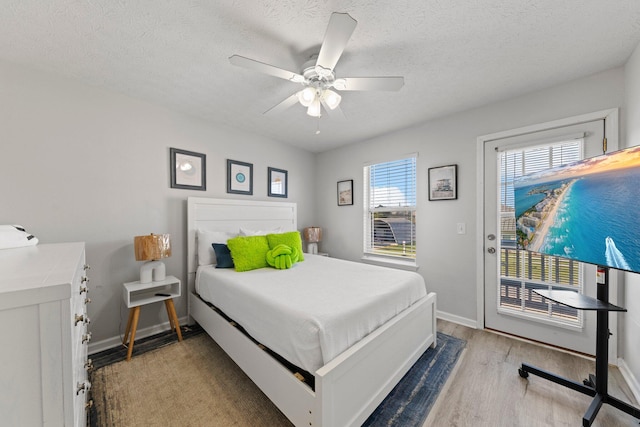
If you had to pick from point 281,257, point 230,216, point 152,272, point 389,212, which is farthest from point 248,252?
point 389,212

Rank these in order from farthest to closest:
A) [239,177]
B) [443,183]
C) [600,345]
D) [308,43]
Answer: [239,177] → [443,183] → [308,43] → [600,345]

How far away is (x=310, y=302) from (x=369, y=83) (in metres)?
1.62

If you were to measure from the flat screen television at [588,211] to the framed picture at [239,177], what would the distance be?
3.07 meters

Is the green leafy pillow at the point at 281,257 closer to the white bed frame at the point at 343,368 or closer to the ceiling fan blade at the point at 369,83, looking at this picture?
the white bed frame at the point at 343,368

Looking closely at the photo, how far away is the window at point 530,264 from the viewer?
2209mm

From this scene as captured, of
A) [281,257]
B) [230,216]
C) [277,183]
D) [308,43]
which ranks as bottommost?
[281,257]

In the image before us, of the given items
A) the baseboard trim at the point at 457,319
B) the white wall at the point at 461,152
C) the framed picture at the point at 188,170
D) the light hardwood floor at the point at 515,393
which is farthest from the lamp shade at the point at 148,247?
the baseboard trim at the point at 457,319

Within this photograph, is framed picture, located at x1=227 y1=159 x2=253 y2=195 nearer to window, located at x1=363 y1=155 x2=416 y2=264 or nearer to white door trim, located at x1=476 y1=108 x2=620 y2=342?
Result: window, located at x1=363 y1=155 x2=416 y2=264

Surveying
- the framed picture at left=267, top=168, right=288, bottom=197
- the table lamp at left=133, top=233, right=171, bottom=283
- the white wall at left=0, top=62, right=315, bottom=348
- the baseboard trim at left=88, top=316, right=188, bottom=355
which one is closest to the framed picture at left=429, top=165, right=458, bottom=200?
the framed picture at left=267, top=168, right=288, bottom=197

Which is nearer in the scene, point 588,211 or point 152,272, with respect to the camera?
point 588,211

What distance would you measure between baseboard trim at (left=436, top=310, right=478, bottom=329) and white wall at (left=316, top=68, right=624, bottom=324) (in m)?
0.01

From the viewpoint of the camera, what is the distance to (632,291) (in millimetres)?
1787

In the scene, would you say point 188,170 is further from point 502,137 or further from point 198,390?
point 502,137

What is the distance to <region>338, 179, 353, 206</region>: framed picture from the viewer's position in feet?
12.9
